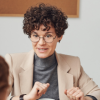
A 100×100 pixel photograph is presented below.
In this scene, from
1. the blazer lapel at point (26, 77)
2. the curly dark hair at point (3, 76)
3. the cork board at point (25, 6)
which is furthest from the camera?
the cork board at point (25, 6)

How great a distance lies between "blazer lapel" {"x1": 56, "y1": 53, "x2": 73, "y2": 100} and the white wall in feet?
1.77

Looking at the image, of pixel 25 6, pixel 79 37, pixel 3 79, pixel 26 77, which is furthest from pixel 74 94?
pixel 25 6

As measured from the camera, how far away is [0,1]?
70.4 inches

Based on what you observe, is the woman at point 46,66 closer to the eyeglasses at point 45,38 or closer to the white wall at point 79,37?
the eyeglasses at point 45,38

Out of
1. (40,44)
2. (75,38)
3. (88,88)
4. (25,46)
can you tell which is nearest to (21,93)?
(40,44)

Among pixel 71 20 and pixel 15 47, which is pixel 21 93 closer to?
pixel 15 47

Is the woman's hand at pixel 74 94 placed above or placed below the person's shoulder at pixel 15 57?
below

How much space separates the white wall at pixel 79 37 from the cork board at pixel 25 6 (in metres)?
0.05

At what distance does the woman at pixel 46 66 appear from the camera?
114cm

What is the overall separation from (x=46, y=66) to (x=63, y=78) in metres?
0.15

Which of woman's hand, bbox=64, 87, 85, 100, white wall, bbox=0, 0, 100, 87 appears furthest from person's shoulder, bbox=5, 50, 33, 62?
white wall, bbox=0, 0, 100, 87

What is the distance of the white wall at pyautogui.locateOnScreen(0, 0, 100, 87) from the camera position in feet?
5.81

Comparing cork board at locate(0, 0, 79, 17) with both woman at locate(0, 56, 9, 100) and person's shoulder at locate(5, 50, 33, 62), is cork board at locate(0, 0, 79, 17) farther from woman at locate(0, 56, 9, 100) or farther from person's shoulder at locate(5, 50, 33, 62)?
woman at locate(0, 56, 9, 100)

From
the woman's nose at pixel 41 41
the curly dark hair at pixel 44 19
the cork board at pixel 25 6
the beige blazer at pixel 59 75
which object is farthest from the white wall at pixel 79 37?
the woman's nose at pixel 41 41
